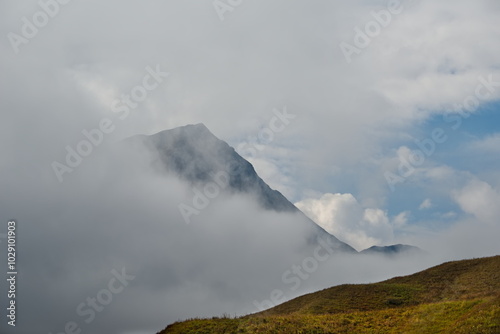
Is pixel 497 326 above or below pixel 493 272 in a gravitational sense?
below

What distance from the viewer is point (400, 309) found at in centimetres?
5634

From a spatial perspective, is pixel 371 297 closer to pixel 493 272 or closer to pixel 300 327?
pixel 493 272

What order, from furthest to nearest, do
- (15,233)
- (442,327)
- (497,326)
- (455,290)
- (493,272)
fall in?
(493,272) < (455,290) < (15,233) < (442,327) < (497,326)

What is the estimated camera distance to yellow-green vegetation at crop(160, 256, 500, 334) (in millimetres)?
45406

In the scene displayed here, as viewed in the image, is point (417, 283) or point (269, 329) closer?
point (269, 329)

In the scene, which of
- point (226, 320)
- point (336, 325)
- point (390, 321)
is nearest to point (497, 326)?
point (390, 321)

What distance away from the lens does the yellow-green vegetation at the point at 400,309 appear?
45.4 m

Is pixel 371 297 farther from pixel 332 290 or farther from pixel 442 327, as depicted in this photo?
pixel 442 327

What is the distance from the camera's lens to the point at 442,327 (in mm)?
44219

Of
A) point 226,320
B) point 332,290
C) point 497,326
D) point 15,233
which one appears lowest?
point 497,326

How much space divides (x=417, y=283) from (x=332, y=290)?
17018 mm

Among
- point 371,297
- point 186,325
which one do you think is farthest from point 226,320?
point 371,297

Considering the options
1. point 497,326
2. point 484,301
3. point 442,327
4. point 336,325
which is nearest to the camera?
point 497,326

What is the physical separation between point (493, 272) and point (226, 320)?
5353 centimetres
